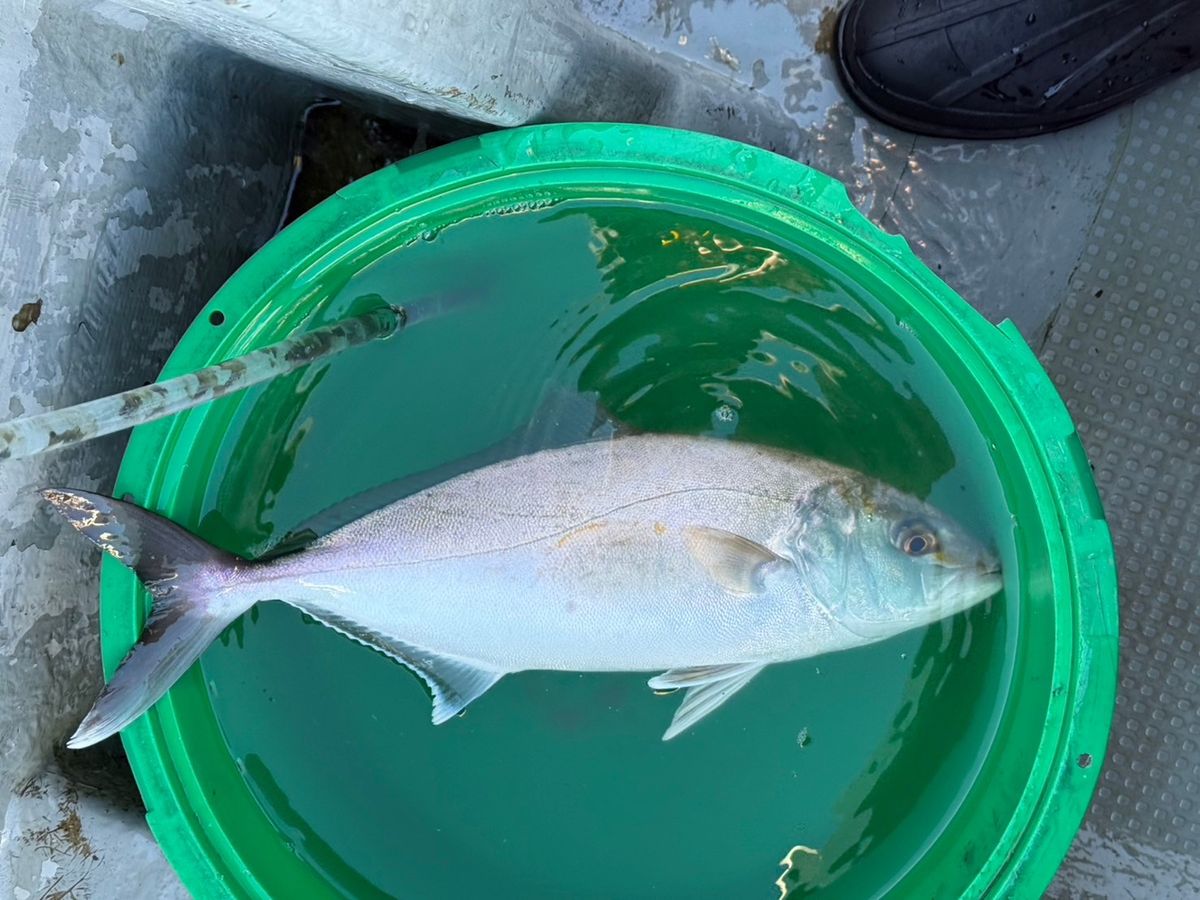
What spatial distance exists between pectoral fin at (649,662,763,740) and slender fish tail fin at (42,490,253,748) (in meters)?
0.77

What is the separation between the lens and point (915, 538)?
1523 millimetres

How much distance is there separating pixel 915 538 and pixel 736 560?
31 centimetres

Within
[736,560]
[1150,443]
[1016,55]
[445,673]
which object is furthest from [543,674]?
[1016,55]

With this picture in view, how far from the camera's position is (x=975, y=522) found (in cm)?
172

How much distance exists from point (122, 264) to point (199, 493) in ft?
1.53

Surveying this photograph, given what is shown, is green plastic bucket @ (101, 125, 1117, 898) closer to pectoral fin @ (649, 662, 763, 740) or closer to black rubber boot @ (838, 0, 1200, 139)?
pectoral fin @ (649, 662, 763, 740)

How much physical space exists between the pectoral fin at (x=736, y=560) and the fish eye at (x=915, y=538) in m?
0.21

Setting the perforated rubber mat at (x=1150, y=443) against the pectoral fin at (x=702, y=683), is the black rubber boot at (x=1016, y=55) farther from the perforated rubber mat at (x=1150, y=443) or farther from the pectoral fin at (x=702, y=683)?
the pectoral fin at (x=702, y=683)

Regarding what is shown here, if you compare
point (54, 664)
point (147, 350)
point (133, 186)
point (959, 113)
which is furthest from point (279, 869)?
point (959, 113)

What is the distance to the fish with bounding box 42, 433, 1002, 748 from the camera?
1.54 m

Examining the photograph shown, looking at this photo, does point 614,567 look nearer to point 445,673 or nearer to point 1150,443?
point 445,673

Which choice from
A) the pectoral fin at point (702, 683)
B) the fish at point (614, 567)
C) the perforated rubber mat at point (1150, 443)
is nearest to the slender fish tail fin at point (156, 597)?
the fish at point (614, 567)

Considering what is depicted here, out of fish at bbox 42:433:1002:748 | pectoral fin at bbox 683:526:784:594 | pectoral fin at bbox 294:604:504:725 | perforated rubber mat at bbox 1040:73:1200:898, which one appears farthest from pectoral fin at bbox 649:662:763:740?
perforated rubber mat at bbox 1040:73:1200:898

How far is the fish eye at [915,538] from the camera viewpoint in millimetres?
1526
